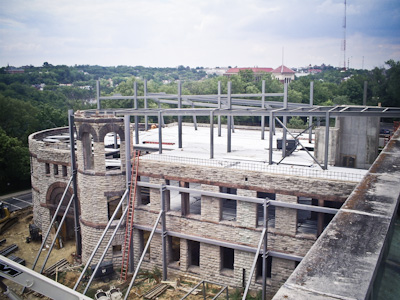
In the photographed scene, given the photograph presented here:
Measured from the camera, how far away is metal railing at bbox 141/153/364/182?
64.1ft

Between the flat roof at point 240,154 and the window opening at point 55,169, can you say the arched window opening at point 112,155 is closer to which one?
the flat roof at point 240,154

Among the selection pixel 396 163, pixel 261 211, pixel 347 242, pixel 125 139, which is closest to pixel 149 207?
pixel 125 139

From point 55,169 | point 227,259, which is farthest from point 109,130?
point 227,259

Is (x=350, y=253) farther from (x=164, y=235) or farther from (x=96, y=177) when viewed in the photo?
(x=96, y=177)

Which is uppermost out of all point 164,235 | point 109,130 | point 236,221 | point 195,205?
point 109,130

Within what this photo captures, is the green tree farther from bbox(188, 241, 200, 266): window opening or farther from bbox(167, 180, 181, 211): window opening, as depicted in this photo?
bbox(188, 241, 200, 266): window opening

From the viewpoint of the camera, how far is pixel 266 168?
2119cm

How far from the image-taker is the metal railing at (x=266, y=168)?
19.5m

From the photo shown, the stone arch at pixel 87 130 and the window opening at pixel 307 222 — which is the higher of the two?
the stone arch at pixel 87 130

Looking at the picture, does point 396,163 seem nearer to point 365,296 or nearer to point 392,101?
point 365,296

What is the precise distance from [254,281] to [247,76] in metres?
87.6

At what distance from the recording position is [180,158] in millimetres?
24469

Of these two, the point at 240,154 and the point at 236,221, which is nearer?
the point at 236,221

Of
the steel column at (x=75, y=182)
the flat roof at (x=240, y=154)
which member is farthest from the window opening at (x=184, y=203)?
the steel column at (x=75, y=182)
